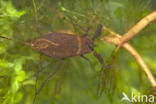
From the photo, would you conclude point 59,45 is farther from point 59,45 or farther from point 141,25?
point 141,25

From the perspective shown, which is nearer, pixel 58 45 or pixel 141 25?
pixel 58 45

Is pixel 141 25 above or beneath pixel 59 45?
above

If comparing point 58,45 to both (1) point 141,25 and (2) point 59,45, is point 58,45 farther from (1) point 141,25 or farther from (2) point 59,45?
(1) point 141,25

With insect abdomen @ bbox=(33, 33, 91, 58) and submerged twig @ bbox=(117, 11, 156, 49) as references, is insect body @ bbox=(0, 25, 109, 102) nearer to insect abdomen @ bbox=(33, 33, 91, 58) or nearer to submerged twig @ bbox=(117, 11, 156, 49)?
insect abdomen @ bbox=(33, 33, 91, 58)

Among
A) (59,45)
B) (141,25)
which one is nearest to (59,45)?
(59,45)

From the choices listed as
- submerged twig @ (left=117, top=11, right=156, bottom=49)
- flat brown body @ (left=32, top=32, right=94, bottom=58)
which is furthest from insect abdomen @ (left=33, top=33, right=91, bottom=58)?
submerged twig @ (left=117, top=11, right=156, bottom=49)

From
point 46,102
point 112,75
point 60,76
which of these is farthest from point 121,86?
point 46,102

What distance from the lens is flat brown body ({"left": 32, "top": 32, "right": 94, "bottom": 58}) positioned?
1.43 meters

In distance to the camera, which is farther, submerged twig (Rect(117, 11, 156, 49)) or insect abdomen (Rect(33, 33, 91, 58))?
submerged twig (Rect(117, 11, 156, 49))

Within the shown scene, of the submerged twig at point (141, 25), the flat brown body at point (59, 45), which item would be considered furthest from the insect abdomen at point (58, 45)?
the submerged twig at point (141, 25)

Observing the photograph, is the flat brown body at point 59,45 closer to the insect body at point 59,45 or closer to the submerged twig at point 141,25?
the insect body at point 59,45

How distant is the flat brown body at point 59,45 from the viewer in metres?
1.43

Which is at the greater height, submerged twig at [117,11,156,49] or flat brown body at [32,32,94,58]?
submerged twig at [117,11,156,49]

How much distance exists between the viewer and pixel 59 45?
1.45 metres
